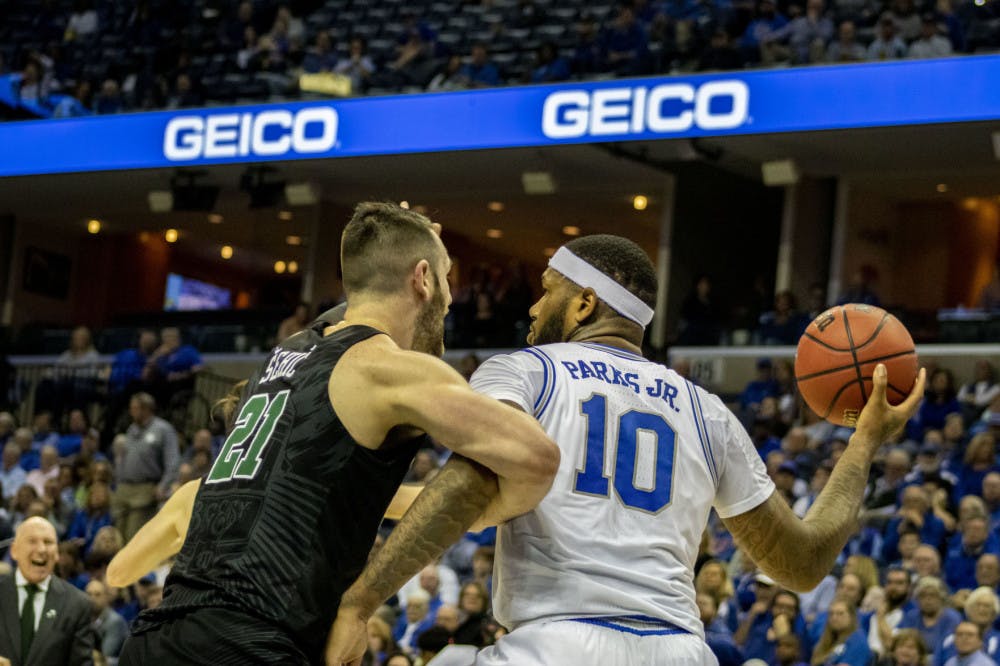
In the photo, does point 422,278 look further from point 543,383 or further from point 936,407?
point 936,407

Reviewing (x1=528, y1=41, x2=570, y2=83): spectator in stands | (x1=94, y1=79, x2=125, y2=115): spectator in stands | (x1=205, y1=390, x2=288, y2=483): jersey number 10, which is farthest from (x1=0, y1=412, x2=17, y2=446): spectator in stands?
(x1=205, y1=390, x2=288, y2=483): jersey number 10

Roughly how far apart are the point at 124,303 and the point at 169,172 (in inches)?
246

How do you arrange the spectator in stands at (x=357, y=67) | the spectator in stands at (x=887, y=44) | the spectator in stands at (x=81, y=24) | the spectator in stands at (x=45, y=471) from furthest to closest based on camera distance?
the spectator in stands at (x=81, y=24)
the spectator in stands at (x=357, y=67)
the spectator in stands at (x=45, y=471)
the spectator in stands at (x=887, y=44)

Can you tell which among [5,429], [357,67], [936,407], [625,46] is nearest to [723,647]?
[936,407]

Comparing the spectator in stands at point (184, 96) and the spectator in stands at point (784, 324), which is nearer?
the spectator in stands at point (784, 324)

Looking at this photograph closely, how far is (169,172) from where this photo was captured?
22812 mm

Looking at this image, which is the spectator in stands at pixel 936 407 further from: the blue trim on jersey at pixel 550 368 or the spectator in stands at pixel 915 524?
the blue trim on jersey at pixel 550 368

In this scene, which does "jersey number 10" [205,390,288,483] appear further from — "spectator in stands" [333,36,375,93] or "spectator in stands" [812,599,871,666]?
"spectator in stands" [333,36,375,93]

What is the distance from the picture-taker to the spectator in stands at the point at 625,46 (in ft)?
58.6

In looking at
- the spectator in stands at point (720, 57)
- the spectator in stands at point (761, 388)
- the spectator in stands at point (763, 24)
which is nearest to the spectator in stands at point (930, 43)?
the spectator in stands at point (763, 24)

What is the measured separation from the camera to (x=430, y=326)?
3.75 m

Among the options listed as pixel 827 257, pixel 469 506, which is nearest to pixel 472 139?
pixel 827 257

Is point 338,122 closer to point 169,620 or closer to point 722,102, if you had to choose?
point 722,102

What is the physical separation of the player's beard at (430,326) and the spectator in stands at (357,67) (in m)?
16.5
